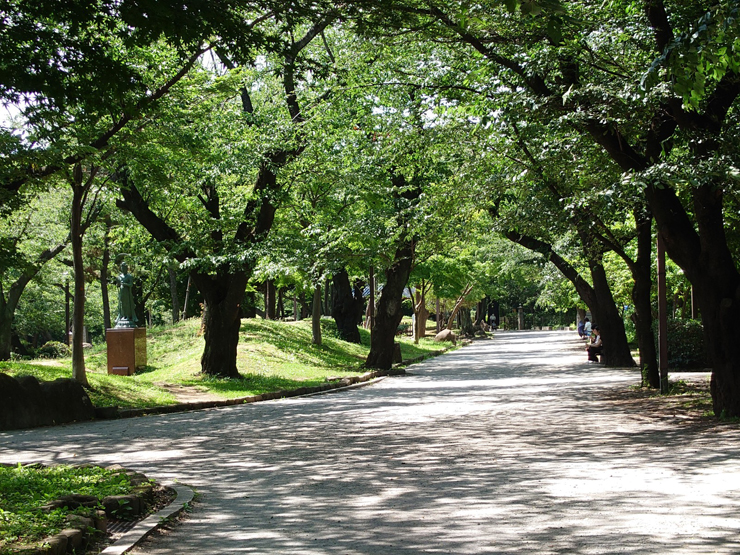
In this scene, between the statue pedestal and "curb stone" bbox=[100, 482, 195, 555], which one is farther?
the statue pedestal

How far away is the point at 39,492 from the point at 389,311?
20.5 metres

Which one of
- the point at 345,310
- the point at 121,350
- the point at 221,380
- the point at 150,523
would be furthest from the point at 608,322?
the point at 150,523

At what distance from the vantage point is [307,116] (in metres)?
21.0

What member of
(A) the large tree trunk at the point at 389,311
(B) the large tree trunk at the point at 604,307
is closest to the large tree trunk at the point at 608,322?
(B) the large tree trunk at the point at 604,307

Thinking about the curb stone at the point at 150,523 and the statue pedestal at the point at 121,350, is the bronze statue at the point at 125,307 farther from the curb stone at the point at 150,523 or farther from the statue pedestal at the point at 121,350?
the curb stone at the point at 150,523

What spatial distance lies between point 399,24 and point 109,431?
26.2 feet

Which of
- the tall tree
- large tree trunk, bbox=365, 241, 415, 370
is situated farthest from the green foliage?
large tree trunk, bbox=365, 241, 415, 370

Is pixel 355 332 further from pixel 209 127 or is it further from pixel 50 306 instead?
pixel 50 306

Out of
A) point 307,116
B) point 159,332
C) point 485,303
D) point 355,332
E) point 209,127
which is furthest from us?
point 485,303

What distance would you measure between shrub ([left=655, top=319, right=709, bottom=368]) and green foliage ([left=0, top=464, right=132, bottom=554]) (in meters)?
18.9

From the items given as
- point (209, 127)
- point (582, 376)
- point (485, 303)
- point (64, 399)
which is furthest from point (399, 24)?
point (485, 303)

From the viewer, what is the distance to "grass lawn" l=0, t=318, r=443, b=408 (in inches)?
667

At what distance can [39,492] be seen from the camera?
6469 mm

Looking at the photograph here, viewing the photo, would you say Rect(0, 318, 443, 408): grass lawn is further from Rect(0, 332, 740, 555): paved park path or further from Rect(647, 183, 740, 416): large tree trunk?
Rect(647, 183, 740, 416): large tree trunk
